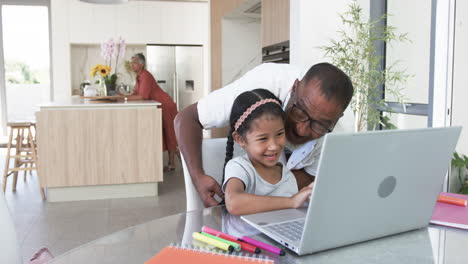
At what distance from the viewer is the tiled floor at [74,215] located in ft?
9.85

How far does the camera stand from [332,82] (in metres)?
1.19

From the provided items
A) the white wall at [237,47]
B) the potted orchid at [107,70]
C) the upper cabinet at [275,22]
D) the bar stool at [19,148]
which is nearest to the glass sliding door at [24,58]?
the potted orchid at [107,70]

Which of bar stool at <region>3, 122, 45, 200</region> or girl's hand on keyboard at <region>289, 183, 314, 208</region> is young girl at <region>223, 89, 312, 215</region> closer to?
girl's hand on keyboard at <region>289, 183, 314, 208</region>

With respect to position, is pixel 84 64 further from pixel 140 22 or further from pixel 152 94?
pixel 152 94

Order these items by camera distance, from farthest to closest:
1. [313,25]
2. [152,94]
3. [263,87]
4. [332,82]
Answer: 1. [152,94]
2. [313,25]
3. [263,87]
4. [332,82]

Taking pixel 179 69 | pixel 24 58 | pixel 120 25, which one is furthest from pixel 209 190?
pixel 24 58

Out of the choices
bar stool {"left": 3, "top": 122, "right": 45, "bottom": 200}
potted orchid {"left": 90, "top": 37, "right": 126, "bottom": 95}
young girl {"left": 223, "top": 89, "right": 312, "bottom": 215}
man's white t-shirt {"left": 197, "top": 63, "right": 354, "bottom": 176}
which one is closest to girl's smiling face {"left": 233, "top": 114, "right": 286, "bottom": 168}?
young girl {"left": 223, "top": 89, "right": 312, "bottom": 215}

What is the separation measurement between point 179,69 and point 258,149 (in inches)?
266

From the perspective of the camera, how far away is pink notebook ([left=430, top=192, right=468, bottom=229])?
1050 millimetres

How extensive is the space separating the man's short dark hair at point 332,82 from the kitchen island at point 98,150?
10.5ft

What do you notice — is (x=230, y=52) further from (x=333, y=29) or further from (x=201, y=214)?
(x=201, y=214)

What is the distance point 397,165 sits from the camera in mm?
812

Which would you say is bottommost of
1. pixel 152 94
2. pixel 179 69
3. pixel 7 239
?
pixel 7 239

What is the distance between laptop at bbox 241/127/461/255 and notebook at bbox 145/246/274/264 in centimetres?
10
